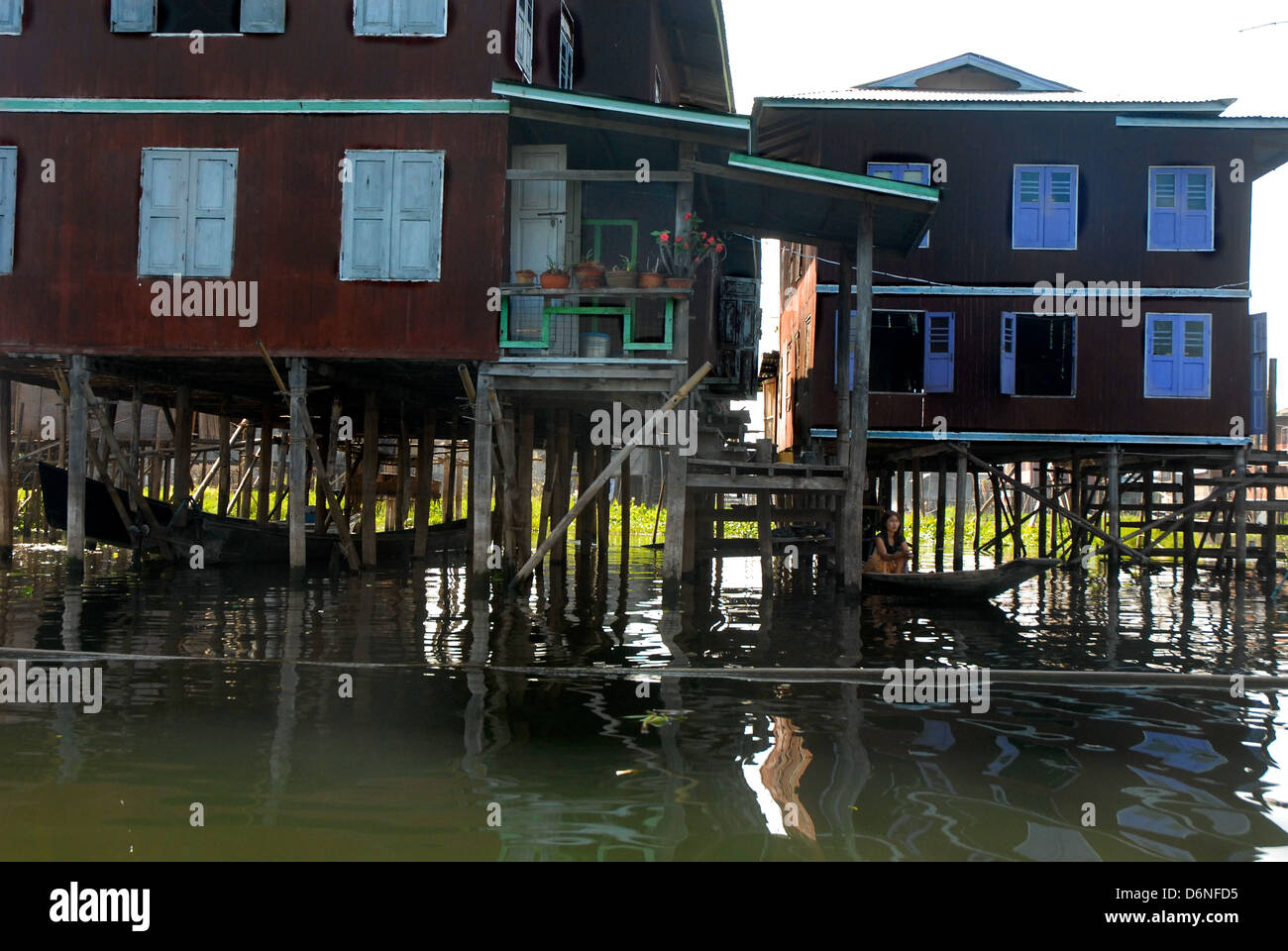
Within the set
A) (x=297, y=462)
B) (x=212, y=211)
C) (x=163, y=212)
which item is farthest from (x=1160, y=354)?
(x=163, y=212)

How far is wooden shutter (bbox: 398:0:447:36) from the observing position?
15.3 metres

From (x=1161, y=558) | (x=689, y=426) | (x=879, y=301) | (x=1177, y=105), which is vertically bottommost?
(x=1161, y=558)

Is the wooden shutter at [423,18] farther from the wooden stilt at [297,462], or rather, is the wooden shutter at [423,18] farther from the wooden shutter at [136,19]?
the wooden stilt at [297,462]

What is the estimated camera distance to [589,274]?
1416 centimetres

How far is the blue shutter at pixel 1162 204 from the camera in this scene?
68.8 feet

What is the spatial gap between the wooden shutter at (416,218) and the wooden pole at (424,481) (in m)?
5.98

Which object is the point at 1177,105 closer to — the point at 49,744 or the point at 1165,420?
the point at 1165,420

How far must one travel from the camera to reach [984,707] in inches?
324

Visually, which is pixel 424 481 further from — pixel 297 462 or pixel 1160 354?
pixel 1160 354

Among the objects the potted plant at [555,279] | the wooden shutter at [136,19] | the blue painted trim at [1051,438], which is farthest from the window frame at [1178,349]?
the wooden shutter at [136,19]

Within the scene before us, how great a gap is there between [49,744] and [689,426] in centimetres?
902

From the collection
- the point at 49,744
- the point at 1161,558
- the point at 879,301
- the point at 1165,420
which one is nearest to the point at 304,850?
the point at 49,744
